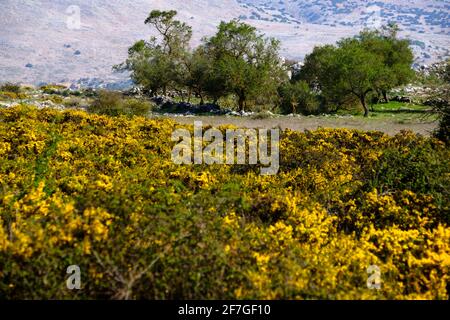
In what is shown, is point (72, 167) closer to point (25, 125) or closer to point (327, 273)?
point (25, 125)

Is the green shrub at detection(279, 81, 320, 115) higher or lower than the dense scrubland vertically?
higher

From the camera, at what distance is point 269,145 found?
15.8m

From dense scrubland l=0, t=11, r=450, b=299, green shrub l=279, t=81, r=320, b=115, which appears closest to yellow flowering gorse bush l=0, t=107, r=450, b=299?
dense scrubland l=0, t=11, r=450, b=299

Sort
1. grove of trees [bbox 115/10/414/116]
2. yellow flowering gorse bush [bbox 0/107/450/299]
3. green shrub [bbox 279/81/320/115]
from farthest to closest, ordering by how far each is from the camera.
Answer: green shrub [bbox 279/81/320/115] < grove of trees [bbox 115/10/414/116] < yellow flowering gorse bush [bbox 0/107/450/299]

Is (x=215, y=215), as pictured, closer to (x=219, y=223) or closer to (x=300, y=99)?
(x=219, y=223)

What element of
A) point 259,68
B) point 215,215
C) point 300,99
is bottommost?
point 215,215

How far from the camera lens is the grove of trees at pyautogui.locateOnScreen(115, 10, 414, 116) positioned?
42.3m

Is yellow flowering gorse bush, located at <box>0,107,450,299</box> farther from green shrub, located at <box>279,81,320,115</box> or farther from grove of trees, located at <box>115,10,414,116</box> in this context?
green shrub, located at <box>279,81,320,115</box>

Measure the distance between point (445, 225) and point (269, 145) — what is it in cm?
738

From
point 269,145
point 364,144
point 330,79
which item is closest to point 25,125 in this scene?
point 269,145

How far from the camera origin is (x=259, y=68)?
1683 inches

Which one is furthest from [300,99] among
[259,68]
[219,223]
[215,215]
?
[219,223]

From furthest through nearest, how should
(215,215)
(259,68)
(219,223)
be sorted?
(259,68)
(215,215)
(219,223)
